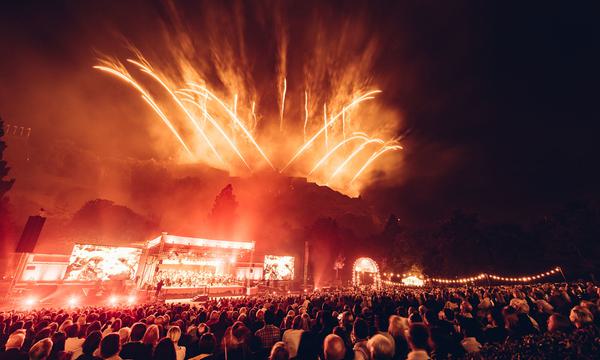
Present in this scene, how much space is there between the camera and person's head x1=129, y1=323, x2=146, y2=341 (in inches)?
213

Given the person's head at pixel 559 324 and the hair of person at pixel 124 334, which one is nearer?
the person's head at pixel 559 324

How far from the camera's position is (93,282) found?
25750 mm

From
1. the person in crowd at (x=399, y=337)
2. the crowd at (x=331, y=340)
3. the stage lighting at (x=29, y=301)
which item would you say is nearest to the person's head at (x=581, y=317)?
the crowd at (x=331, y=340)

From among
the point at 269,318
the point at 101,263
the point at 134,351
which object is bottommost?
the point at 134,351

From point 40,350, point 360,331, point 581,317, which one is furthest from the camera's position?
point 360,331

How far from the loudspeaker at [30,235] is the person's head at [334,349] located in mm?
26319

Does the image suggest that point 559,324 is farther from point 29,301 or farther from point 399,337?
point 29,301

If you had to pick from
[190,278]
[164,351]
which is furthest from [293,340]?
[190,278]

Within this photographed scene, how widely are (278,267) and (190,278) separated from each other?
540 inches

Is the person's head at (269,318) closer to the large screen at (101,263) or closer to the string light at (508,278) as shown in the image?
the large screen at (101,263)

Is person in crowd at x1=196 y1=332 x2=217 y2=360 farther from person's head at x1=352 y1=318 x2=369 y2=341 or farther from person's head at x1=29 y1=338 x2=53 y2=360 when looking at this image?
person's head at x1=352 y1=318 x2=369 y2=341

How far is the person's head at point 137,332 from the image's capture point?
5407mm

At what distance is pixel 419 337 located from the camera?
3.74 m

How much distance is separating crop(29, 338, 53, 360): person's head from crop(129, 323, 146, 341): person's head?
140 centimetres
